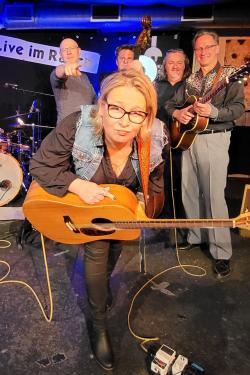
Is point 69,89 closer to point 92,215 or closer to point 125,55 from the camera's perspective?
point 125,55

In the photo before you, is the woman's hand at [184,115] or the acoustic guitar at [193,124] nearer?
the acoustic guitar at [193,124]

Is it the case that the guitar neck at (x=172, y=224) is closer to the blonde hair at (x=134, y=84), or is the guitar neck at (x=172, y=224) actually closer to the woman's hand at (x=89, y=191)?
the woman's hand at (x=89, y=191)

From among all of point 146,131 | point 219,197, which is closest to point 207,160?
point 219,197

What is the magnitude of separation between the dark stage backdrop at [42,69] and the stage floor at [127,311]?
12.5 ft

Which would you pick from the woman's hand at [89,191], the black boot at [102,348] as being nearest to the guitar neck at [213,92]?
the woman's hand at [89,191]

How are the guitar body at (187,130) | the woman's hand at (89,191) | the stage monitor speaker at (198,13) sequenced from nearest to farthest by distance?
the woman's hand at (89,191) → the guitar body at (187,130) → the stage monitor speaker at (198,13)

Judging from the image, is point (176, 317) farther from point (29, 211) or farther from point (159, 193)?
point (29, 211)

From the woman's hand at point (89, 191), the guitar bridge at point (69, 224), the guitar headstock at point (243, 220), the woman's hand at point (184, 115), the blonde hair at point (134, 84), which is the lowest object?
the guitar bridge at point (69, 224)

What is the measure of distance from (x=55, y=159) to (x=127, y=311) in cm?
126

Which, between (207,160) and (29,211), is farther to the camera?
(207,160)

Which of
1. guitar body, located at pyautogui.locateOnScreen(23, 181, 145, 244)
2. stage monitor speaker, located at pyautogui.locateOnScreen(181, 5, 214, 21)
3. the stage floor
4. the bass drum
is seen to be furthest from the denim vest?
stage monitor speaker, located at pyautogui.locateOnScreen(181, 5, 214, 21)

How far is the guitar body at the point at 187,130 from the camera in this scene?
107 inches

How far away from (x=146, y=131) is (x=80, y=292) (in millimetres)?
1448

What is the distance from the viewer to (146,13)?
5332 mm
